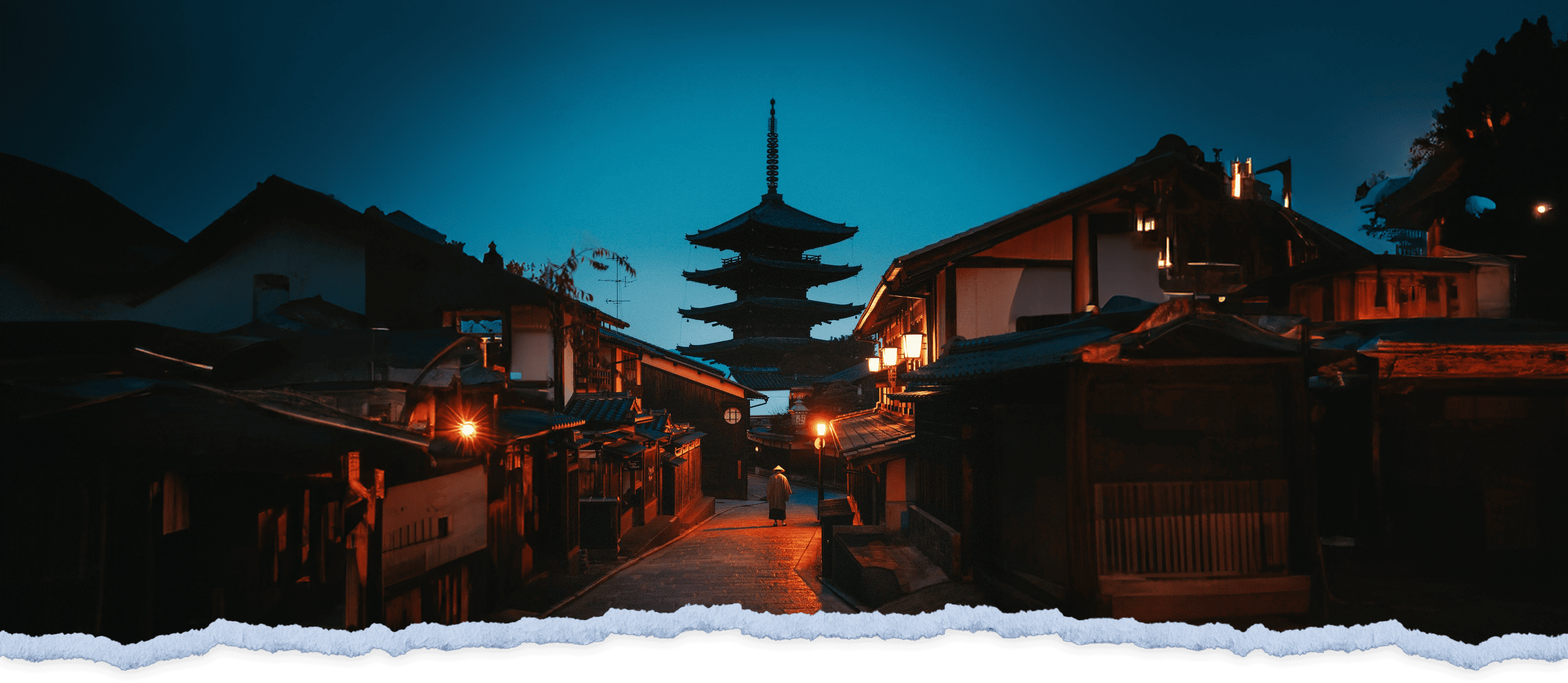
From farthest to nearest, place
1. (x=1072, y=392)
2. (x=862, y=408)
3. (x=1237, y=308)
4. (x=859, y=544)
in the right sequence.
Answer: (x=862, y=408), (x=859, y=544), (x=1237, y=308), (x=1072, y=392)

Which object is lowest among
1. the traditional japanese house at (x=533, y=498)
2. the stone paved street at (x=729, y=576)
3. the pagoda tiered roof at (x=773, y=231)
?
the stone paved street at (x=729, y=576)

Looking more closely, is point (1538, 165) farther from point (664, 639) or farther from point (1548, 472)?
point (664, 639)

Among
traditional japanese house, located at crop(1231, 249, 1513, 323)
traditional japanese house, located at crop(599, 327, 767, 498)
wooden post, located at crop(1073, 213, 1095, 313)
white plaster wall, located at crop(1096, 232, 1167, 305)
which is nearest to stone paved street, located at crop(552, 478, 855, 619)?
wooden post, located at crop(1073, 213, 1095, 313)

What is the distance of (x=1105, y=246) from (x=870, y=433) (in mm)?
7333

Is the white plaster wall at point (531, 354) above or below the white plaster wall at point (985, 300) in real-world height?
below

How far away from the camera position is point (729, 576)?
532 inches

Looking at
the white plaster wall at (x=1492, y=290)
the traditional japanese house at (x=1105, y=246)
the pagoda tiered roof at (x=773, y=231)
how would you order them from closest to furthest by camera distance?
the white plaster wall at (x=1492, y=290) → the traditional japanese house at (x=1105, y=246) → the pagoda tiered roof at (x=773, y=231)

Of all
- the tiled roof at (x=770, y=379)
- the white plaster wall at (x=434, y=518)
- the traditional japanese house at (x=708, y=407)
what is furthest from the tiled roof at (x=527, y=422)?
the tiled roof at (x=770, y=379)

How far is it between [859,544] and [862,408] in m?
14.5

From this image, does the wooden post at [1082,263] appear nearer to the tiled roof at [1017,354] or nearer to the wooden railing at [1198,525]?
the tiled roof at [1017,354]

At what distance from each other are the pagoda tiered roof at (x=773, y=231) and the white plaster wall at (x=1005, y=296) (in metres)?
27.1

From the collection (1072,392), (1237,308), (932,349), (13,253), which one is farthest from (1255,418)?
(13,253)

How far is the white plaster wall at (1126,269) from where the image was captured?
10.9 metres

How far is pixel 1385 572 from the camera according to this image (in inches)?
278
